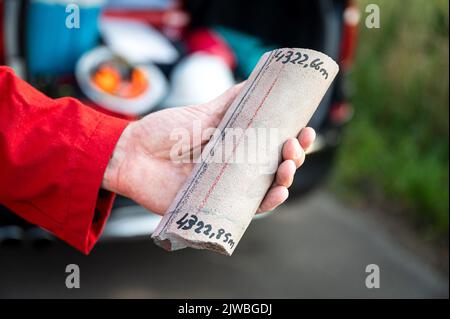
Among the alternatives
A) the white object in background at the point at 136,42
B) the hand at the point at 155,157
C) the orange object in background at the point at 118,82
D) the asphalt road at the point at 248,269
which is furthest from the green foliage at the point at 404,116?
the hand at the point at 155,157

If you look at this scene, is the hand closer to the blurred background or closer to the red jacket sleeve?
the red jacket sleeve

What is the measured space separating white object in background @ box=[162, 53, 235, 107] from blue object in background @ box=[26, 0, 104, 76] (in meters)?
0.44

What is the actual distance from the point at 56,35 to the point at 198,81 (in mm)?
691

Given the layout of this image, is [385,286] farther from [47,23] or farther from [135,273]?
[47,23]

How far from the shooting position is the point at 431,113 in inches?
155

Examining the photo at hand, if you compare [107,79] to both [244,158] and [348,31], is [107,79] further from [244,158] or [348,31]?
[244,158]

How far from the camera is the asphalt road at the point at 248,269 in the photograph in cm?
309

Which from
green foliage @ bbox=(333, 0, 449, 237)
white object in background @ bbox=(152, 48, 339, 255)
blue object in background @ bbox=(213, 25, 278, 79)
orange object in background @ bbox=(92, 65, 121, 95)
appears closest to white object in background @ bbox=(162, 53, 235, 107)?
blue object in background @ bbox=(213, 25, 278, 79)

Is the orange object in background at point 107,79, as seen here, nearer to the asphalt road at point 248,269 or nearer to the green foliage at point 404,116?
the asphalt road at point 248,269

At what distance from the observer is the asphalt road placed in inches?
122

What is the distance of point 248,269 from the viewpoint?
3.31 m

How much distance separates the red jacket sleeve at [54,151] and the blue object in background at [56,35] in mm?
1237
